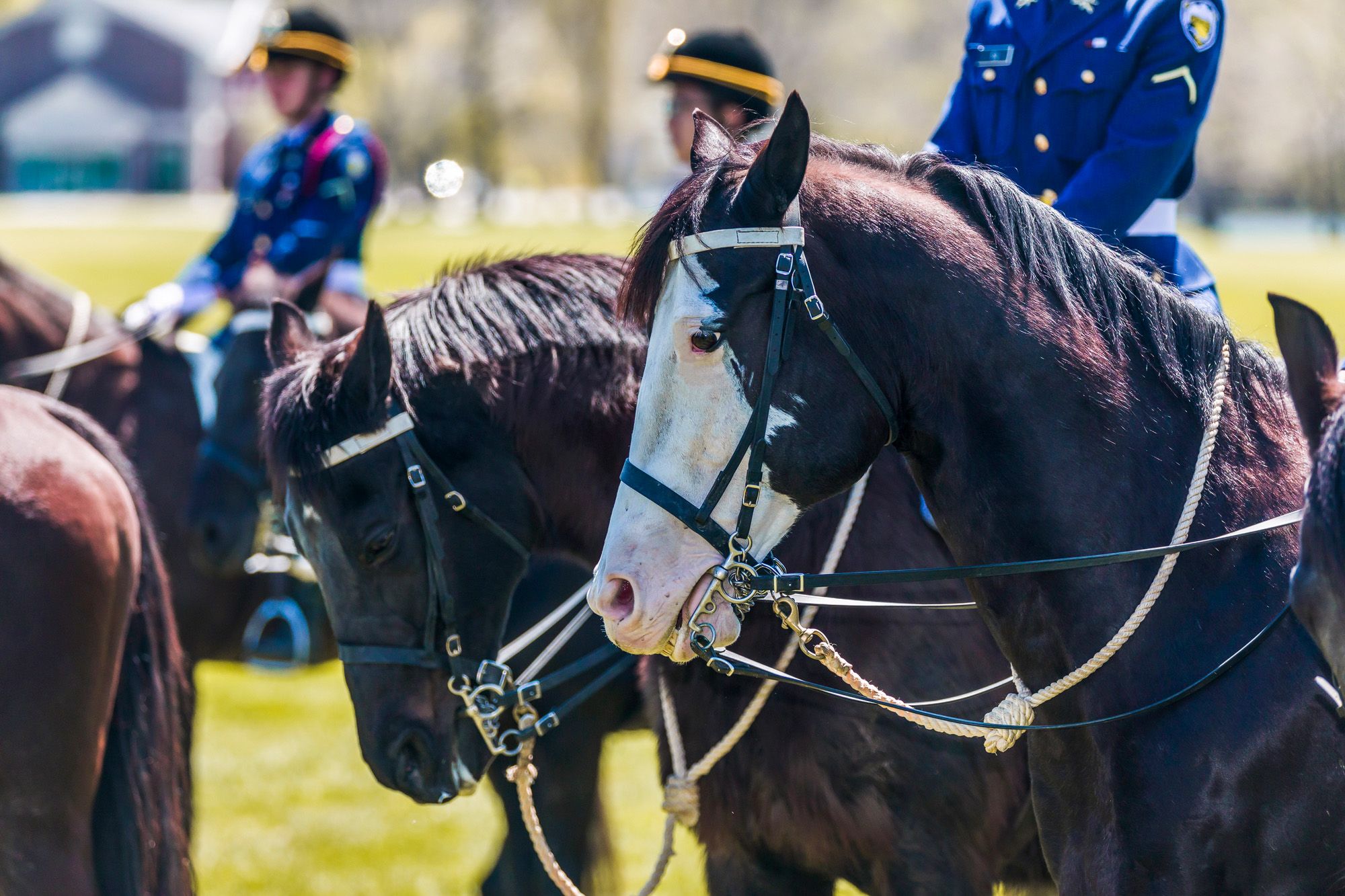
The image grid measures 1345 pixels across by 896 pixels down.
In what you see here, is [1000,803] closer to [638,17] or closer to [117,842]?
[117,842]

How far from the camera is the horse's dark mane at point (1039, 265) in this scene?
238 centimetres

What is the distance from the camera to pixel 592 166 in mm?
48438

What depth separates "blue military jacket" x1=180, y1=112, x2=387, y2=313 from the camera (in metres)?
5.92

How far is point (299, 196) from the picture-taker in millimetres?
6078

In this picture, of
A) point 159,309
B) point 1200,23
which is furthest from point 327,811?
point 1200,23

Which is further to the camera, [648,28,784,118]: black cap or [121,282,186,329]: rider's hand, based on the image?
[121,282,186,329]: rider's hand

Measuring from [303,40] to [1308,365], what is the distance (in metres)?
5.03

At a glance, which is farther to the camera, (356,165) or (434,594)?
(356,165)

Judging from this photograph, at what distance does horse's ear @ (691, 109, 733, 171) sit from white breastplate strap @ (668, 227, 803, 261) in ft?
0.85

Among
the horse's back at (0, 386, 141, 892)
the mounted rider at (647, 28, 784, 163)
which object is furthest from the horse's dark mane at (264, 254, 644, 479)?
the mounted rider at (647, 28, 784, 163)

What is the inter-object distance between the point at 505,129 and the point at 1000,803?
47.8 meters

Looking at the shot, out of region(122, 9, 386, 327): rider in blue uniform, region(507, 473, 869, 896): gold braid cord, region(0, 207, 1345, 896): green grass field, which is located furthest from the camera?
region(122, 9, 386, 327): rider in blue uniform

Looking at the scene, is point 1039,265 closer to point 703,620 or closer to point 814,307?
point 814,307

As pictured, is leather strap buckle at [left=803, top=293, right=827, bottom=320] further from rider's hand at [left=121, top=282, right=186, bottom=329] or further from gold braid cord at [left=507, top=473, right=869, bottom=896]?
rider's hand at [left=121, top=282, right=186, bottom=329]
